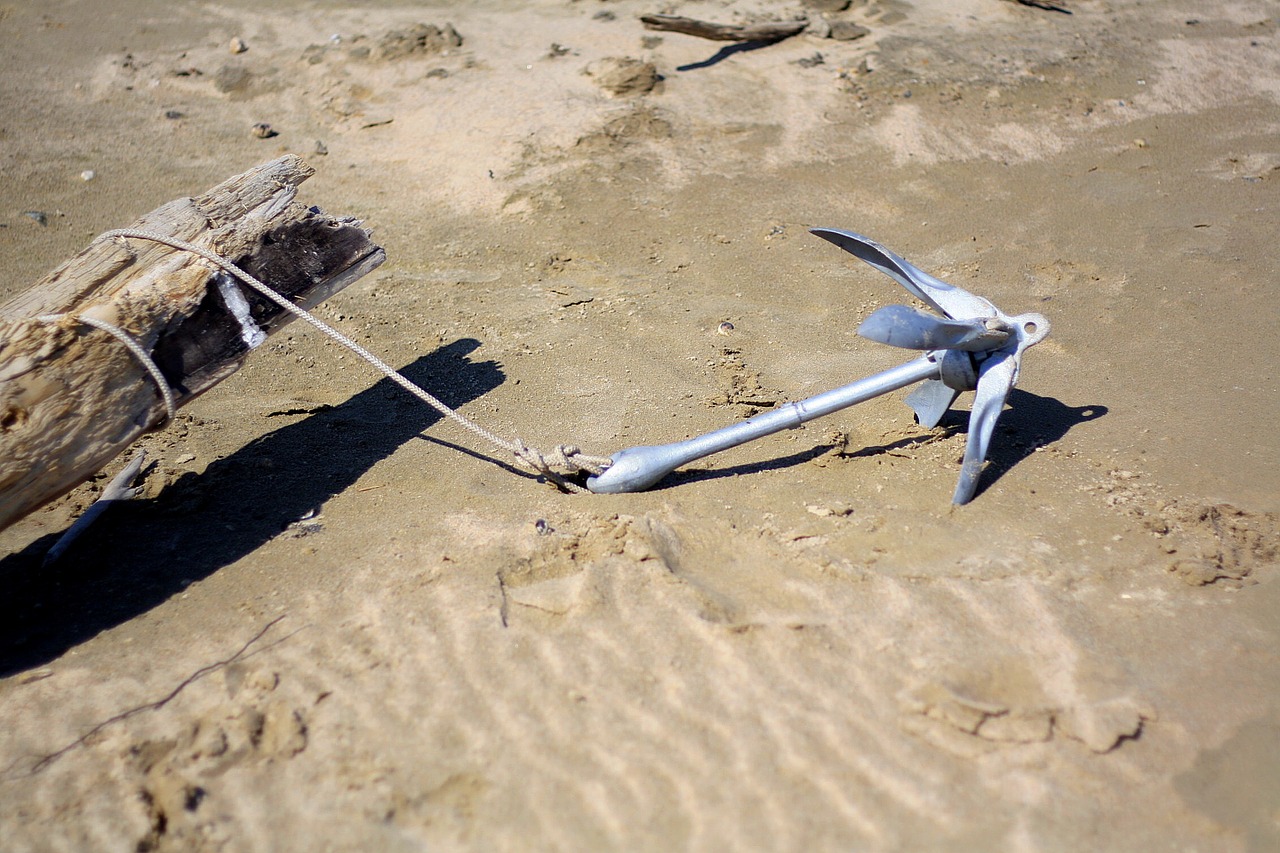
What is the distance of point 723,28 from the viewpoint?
628 cm

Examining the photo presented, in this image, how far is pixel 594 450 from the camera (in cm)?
327

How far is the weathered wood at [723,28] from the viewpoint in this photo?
20.6 feet

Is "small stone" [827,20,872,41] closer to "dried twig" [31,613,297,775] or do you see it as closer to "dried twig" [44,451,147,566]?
"dried twig" [44,451,147,566]

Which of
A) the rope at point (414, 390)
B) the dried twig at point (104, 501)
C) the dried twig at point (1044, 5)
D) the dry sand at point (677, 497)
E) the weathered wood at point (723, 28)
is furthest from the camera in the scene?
the dried twig at point (1044, 5)

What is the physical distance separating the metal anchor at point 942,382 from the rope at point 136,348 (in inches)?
51.9

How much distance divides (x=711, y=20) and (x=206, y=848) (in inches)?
244

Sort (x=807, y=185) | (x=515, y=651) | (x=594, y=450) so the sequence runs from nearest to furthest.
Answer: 1. (x=515, y=651)
2. (x=594, y=450)
3. (x=807, y=185)

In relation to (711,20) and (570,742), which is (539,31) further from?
(570,742)

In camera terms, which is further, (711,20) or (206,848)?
(711,20)

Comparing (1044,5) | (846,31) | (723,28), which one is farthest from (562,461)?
(1044,5)

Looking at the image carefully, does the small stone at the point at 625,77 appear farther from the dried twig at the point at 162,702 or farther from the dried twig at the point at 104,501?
the dried twig at the point at 162,702

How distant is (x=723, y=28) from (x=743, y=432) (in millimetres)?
4435

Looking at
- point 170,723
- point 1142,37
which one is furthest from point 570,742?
point 1142,37

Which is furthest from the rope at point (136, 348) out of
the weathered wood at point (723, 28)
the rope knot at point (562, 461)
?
the weathered wood at point (723, 28)
